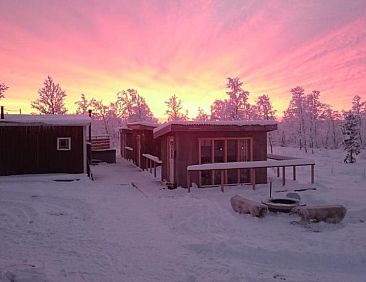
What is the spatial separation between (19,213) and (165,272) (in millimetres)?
5350

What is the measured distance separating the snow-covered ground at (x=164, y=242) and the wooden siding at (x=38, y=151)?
4.96 m

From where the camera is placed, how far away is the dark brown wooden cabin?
14.9 m

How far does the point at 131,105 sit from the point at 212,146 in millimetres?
53534

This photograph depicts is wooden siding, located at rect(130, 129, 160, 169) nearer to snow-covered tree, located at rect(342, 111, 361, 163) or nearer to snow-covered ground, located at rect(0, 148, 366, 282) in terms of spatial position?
snow-covered ground, located at rect(0, 148, 366, 282)

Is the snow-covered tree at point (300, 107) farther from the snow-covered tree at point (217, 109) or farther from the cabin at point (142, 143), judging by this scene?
the cabin at point (142, 143)

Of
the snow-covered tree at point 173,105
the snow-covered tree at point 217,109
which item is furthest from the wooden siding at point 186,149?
the snow-covered tree at point 217,109

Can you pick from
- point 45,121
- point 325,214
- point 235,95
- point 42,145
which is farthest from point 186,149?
point 235,95

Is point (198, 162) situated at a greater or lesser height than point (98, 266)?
greater

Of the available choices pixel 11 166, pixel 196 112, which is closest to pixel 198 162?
pixel 11 166

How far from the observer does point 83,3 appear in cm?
1473

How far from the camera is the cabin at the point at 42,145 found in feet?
55.6

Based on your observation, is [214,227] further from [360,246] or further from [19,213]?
[19,213]

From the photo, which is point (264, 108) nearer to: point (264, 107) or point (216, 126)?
point (264, 107)

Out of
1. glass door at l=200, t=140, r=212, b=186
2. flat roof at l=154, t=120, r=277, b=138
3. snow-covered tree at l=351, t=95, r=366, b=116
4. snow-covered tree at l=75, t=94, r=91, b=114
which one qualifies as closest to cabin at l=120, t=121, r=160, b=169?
flat roof at l=154, t=120, r=277, b=138
